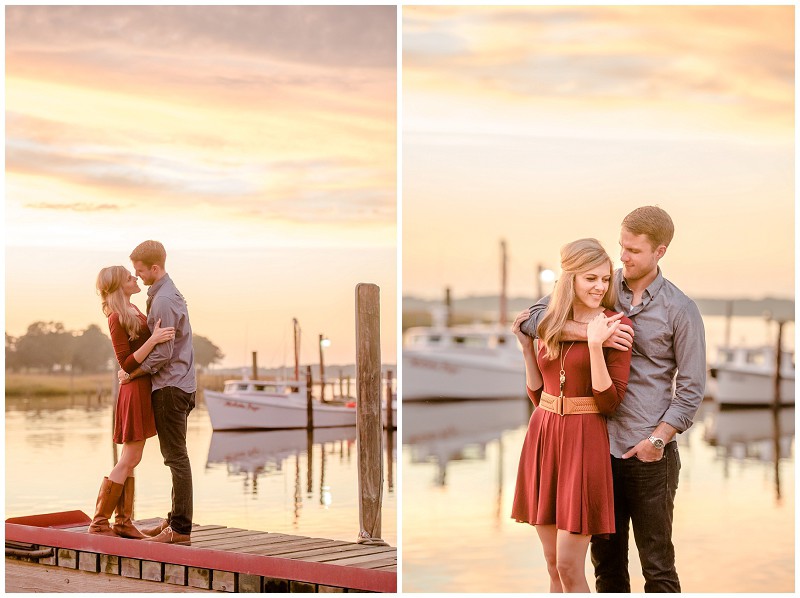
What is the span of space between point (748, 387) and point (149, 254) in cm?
2507

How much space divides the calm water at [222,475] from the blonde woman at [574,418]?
642cm

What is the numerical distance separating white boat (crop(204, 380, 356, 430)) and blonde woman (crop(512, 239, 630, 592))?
876 inches

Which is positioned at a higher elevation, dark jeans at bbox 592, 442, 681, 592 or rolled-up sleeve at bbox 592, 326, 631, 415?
rolled-up sleeve at bbox 592, 326, 631, 415

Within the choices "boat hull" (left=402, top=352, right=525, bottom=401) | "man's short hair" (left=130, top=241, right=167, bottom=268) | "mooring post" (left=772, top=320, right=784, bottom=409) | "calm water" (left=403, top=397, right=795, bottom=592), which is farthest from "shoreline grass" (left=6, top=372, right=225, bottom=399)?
"mooring post" (left=772, top=320, right=784, bottom=409)

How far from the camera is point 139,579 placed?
14.7 feet

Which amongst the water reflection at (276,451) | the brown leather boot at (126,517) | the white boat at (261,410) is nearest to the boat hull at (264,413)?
the white boat at (261,410)

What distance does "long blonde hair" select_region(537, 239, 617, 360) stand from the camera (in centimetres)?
311

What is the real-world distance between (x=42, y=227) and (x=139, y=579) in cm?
684

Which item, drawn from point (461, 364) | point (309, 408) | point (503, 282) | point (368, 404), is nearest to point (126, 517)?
point (368, 404)

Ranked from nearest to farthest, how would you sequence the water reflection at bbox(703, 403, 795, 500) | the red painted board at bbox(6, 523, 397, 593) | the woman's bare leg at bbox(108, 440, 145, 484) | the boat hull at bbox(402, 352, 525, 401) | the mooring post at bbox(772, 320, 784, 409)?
1. the red painted board at bbox(6, 523, 397, 593)
2. the woman's bare leg at bbox(108, 440, 145, 484)
3. the water reflection at bbox(703, 403, 795, 500)
4. the mooring post at bbox(772, 320, 784, 409)
5. the boat hull at bbox(402, 352, 525, 401)

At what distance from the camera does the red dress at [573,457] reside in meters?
3.09

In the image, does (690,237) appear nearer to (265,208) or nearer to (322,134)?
(322,134)

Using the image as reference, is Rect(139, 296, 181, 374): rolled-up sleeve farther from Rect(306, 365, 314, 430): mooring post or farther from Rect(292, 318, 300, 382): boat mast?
Rect(292, 318, 300, 382): boat mast

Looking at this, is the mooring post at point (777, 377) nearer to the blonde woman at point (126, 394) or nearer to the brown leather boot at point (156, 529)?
the brown leather boot at point (156, 529)
